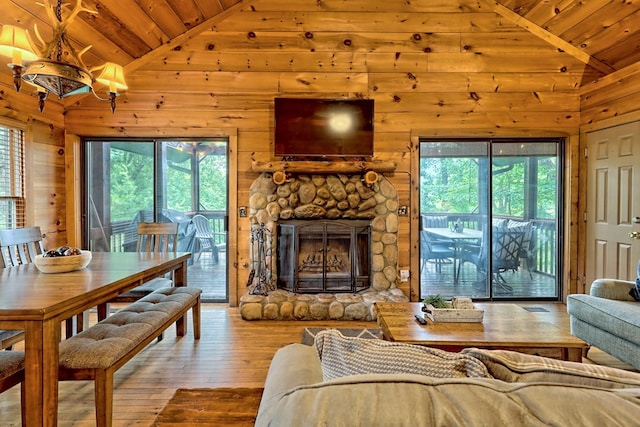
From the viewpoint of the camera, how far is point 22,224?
11.9 ft

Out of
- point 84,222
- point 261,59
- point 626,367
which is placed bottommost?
point 626,367

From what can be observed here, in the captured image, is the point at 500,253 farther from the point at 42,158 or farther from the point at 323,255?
the point at 42,158

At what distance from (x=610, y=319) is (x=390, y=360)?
242cm

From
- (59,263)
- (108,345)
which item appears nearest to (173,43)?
(59,263)

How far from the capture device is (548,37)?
414cm

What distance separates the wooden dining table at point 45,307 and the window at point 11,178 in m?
1.54

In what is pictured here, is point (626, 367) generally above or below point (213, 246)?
below

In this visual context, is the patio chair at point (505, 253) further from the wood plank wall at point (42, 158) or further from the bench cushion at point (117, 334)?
the wood plank wall at point (42, 158)

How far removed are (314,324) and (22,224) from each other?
10.5ft

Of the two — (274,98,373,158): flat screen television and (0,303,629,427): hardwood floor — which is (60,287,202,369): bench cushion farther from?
(274,98,373,158): flat screen television

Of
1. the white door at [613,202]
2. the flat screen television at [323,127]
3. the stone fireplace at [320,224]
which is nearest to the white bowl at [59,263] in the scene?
the stone fireplace at [320,224]

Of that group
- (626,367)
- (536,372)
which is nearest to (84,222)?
(536,372)

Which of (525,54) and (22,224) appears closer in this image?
(22,224)

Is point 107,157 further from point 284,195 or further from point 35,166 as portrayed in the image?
point 284,195
